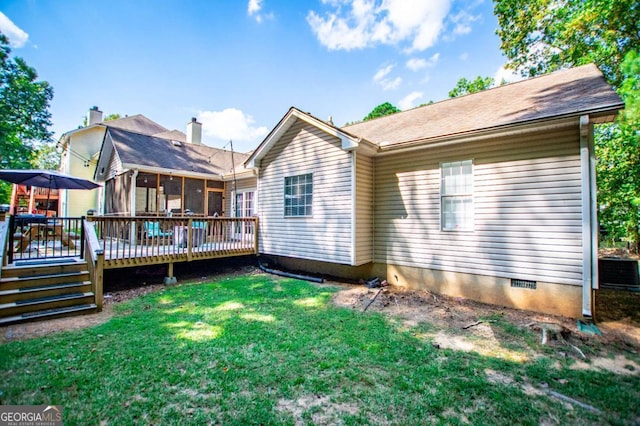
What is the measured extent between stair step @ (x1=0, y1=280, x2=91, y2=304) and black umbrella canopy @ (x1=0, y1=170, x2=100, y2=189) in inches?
142

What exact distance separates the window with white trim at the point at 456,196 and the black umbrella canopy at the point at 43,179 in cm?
981

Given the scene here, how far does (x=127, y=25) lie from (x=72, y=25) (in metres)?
1.99

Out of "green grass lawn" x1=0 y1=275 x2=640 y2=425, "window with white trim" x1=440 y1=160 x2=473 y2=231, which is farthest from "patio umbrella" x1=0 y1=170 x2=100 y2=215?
"window with white trim" x1=440 y1=160 x2=473 y2=231

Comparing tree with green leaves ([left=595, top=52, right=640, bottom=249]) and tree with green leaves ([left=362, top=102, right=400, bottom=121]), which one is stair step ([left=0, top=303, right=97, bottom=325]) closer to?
tree with green leaves ([left=595, top=52, right=640, bottom=249])

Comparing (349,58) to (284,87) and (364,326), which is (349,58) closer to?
(284,87)

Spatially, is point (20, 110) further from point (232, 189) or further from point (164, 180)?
point (232, 189)

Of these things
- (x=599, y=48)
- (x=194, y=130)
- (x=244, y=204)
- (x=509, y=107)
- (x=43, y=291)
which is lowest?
(x=43, y=291)

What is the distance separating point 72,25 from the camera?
9.87 m

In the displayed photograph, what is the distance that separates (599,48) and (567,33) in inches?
46.8

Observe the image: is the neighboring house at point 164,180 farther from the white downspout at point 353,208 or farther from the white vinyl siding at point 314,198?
the white downspout at point 353,208

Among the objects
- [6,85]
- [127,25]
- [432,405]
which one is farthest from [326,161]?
[6,85]

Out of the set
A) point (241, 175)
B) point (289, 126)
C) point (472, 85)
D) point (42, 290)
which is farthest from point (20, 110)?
point (472, 85)

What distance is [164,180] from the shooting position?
37.1 feet

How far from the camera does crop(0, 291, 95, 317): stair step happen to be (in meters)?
4.63
